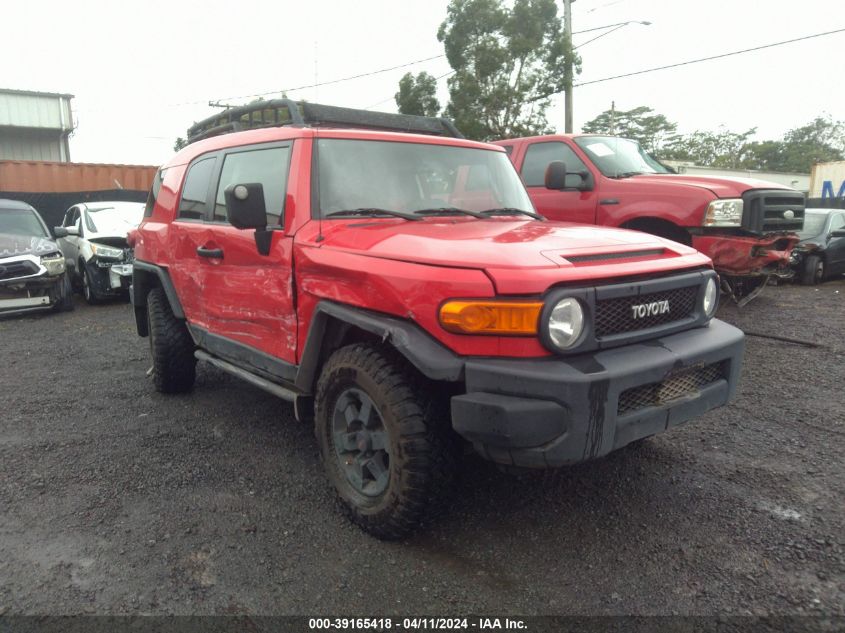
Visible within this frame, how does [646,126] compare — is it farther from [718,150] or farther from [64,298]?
[64,298]

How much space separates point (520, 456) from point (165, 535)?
175 cm

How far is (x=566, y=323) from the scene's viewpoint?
2398 mm

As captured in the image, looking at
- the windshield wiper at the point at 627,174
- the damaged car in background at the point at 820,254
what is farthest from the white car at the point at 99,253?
the damaged car in background at the point at 820,254

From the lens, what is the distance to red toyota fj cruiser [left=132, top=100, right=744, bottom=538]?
7.66 ft

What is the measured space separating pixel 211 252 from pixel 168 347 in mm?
1323

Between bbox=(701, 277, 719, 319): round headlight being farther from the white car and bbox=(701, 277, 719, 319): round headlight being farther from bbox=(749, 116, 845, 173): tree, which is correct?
bbox=(749, 116, 845, 173): tree

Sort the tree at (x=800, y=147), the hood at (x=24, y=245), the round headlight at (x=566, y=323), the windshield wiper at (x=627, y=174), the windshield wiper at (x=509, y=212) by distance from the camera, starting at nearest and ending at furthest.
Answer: the round headlight at (x=566, y=323) → the windshield wiper at (x=509, y=212) → the windshield wiper at (x=627, y=174) → the hood at (x=24, y=245) → the tree at (x=800, y=147)

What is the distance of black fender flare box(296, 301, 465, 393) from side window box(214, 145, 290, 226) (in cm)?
70

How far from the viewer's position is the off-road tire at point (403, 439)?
2.51 meters

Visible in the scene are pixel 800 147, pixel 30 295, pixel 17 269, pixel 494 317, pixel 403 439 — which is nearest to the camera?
pixel 494 317

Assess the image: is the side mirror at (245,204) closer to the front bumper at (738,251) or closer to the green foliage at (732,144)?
the front bumper at (738,251)

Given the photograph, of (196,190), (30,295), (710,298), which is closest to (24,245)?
(30,295)

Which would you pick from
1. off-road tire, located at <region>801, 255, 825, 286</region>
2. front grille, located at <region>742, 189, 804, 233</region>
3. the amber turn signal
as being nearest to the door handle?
the amber turn signal

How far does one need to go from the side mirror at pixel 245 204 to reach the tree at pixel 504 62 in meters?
15.4
